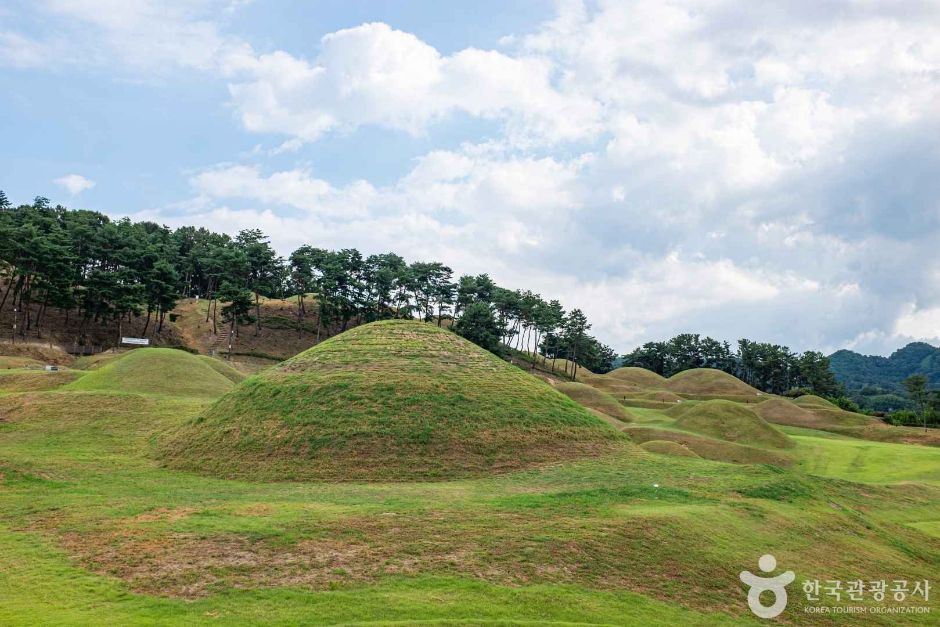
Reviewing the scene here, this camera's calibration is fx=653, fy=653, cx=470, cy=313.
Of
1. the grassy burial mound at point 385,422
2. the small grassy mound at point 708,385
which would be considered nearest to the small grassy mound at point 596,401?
the grassy burial mound at point 385,422

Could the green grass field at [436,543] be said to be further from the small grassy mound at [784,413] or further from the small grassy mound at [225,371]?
the small grassy mound at [784,413]

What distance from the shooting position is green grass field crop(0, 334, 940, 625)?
15.5 m

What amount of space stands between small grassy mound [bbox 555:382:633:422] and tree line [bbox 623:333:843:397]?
213 feet

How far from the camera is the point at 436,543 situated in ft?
63.7

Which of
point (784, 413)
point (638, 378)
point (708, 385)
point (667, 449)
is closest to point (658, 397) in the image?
point (784, 413)

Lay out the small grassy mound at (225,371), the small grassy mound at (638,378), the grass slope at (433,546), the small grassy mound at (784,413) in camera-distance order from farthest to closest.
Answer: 1. the small grassy mound at (638,378)
2. the small grassy mound at (784,413)
3. the small grassy mound at (225,371)
4. the grass slope at (433,546)

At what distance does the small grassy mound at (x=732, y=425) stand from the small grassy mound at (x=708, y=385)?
3850cm

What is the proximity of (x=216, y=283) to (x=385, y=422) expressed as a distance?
99.5 m

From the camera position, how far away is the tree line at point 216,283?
3123 inches

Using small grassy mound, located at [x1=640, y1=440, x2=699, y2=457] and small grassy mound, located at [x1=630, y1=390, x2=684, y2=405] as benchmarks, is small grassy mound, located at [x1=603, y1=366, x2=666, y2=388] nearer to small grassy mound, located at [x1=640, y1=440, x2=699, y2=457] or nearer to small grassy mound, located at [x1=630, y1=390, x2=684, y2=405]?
small grassy mound, located at [x1=630, y1=390, x2=684, y2=405]

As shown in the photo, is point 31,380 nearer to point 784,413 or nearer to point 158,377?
point 158,377

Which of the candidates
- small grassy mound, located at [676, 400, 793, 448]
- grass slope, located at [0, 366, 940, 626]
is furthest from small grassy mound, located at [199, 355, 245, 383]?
small grassy mound, located at [676, 400, 793, 448]

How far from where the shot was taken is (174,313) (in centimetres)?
10262

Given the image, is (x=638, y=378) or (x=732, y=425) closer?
(x=732, y=425)
